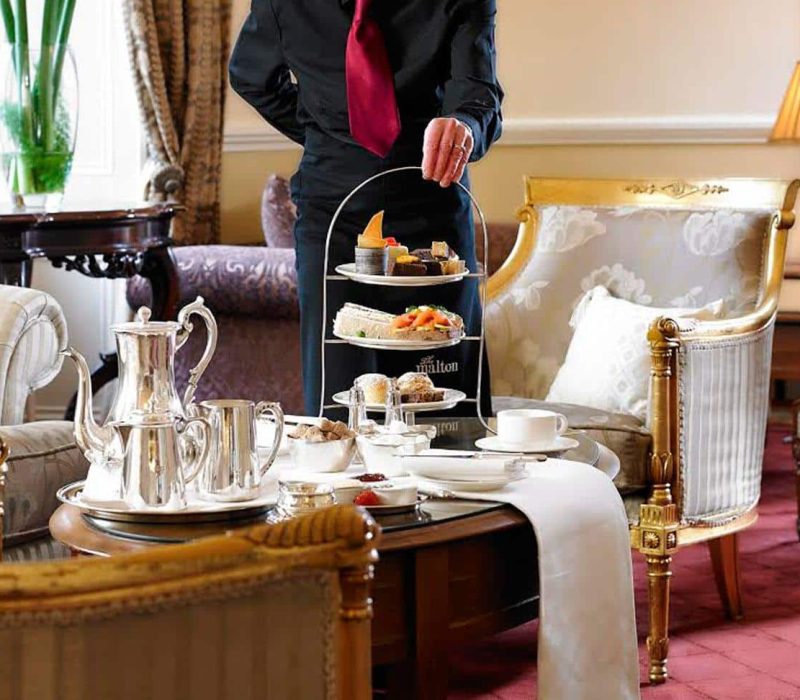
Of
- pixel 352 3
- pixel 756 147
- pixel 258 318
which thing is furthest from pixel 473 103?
pixel 756 147

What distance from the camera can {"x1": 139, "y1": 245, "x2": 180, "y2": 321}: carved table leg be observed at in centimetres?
448

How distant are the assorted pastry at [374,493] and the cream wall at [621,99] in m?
3.96

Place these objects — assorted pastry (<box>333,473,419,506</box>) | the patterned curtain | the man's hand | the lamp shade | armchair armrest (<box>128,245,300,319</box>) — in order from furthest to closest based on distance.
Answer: the patterned curtain → the lamp shade → armchair armrest (<box>128,245,300,319</box>) → the man's hand → assorted pastry (<box>333,473,419,506</box>)

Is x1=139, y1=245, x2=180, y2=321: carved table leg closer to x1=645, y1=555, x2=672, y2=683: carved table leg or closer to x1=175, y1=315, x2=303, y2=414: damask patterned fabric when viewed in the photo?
x1=175, y1=315, x2=303, y2=414: damask patterned fabric

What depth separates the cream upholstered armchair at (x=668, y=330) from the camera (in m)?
3.29

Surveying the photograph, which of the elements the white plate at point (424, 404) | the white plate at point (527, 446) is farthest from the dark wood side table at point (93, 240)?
the white plate at point (527, 446)

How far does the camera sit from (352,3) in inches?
109

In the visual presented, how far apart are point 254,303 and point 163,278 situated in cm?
36

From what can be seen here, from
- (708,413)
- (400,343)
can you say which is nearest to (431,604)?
(400,343)

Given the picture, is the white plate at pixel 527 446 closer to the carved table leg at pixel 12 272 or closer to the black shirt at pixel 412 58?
the black shirt at pixel 412 58

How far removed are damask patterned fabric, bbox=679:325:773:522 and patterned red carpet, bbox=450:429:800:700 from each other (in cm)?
29

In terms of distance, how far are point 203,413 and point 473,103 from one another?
905mm

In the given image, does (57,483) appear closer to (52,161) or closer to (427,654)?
(427,654)

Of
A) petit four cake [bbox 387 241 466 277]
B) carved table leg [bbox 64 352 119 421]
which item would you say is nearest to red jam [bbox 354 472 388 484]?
petit four cake [bbox 387 241 466 277]
